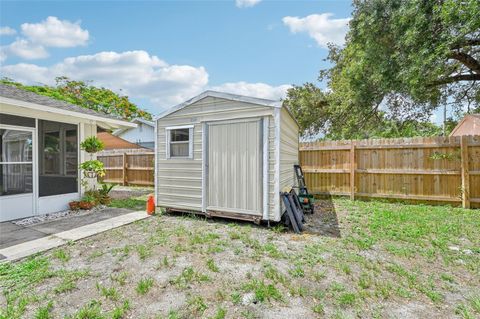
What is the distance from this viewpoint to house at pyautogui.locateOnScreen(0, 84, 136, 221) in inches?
185

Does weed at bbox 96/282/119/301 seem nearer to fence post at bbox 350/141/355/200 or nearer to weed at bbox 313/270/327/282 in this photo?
weed at bbox 313/270/327/282

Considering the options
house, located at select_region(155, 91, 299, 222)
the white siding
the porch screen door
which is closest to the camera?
house, located at select_region(155, 91, 299, 222)

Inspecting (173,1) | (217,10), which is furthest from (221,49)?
(173,1)

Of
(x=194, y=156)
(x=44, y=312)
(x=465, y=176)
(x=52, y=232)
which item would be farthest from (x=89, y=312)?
(x=465, y=176)

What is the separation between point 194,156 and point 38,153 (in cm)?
361

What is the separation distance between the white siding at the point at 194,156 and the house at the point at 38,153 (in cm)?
236

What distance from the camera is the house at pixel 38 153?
4.71 m

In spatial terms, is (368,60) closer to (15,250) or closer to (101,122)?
(101,122)

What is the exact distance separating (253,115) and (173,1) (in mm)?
4299

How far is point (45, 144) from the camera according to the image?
5383 mm

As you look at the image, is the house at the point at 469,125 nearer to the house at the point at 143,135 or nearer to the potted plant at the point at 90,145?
the potted plant at the point at 90,145

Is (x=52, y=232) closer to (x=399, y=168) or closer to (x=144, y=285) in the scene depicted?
(x=144, y=285)

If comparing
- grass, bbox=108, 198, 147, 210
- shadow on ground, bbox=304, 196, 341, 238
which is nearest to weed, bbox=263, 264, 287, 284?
shadow on ground, bbox=304, 196, 341, 238

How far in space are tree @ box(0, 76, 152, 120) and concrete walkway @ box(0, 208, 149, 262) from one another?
58.2 ft
